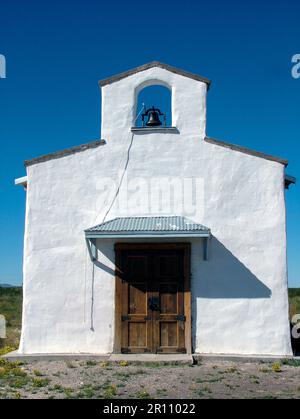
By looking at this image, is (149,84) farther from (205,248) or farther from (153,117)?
(205,248)

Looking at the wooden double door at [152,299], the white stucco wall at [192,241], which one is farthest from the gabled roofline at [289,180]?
the wooden double door at [152,299]

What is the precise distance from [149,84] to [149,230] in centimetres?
378

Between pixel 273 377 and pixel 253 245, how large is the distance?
301 cm

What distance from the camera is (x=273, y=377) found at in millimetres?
9633

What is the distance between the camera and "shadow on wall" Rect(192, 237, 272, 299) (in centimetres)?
1145

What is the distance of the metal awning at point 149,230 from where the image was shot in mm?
10938

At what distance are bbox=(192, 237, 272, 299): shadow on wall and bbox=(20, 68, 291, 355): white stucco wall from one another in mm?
22

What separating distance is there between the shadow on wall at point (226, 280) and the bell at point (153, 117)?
3.34m

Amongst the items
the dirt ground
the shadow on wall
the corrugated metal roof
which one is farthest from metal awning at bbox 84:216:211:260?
the dirt ground

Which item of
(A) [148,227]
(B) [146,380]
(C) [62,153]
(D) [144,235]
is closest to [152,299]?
(D) [144,235]

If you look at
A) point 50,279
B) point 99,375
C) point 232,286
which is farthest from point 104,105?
point 99,375

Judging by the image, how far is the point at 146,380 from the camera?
927 centimetres

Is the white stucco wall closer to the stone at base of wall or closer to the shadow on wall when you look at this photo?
the shadow on wall

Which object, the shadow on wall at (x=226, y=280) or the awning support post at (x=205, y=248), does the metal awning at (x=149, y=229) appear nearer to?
the awning support post at (x=205, y=248)
